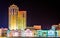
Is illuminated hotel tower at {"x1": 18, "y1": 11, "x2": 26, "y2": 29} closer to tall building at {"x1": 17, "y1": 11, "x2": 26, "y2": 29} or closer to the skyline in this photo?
tall building at {"x1": 17, "y1": 11, "x2": 26, "y2": 29}

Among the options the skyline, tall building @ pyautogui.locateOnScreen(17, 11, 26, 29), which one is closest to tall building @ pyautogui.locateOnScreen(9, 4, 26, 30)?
tall building @ pyautogui.locateOnScreen(17, 11, 26, 29)

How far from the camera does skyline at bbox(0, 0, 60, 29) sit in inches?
67.2

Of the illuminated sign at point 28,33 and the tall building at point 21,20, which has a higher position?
the tall building at point 21,20

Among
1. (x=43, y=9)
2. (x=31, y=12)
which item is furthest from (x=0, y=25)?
(x=43, y=9)

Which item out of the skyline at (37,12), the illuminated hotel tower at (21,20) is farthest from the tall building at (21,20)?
the skyline at (37,12)

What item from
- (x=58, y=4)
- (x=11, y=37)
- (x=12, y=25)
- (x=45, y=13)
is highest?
(x=58, y=4)

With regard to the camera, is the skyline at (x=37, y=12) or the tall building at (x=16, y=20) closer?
the tall building at (x=16, y=20)

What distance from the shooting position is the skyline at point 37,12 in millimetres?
1708

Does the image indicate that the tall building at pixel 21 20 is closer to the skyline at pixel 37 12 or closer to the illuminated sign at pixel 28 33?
the illuminated sign at pixel 28 33

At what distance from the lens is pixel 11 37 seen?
4.22 feet

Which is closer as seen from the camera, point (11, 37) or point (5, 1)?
point (11, 37)

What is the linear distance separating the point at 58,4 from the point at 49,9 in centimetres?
12

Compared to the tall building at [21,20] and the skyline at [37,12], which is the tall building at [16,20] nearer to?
the tall building at [21,20]

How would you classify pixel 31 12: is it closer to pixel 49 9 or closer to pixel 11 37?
pixel 49 9
